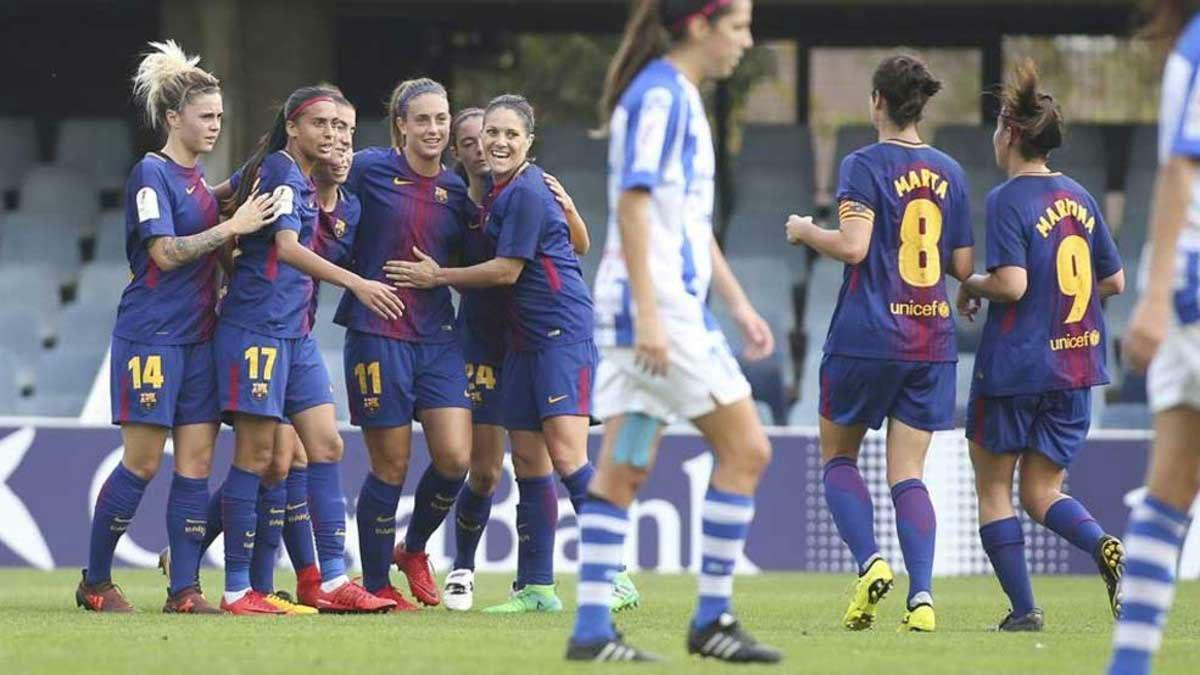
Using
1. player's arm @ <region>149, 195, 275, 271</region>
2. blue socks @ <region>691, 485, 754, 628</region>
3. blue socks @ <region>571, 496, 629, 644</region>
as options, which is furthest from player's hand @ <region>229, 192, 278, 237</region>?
blue socks @ <region>691, 485, 754, 628</region>

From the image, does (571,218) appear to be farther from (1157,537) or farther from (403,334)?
(1157,537)

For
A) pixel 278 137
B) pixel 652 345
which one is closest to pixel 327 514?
pixel 278 137

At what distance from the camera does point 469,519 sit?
32.8 ft

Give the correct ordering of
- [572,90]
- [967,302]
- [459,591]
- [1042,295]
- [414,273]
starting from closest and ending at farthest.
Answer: [1042,295]
[967,302]
[414,273]
[459,591]
[572,90]

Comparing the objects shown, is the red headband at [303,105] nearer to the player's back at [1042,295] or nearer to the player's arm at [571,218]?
the player's arm at [571,218]

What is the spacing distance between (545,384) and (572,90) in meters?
10.7

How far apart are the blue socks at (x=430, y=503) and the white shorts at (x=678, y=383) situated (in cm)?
312

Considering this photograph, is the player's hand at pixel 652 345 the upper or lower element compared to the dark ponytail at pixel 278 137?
lower

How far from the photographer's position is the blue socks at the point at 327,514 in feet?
30.6

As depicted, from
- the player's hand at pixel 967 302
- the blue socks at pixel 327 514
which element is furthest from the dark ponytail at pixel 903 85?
the blue socks at pixel 327 514

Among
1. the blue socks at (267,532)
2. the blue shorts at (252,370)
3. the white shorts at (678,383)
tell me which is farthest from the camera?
the blue socks at (267,532)

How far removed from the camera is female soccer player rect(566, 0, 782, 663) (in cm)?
653

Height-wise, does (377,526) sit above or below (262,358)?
below

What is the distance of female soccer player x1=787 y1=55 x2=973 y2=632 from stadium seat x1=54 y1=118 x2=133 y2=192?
1166 cm
